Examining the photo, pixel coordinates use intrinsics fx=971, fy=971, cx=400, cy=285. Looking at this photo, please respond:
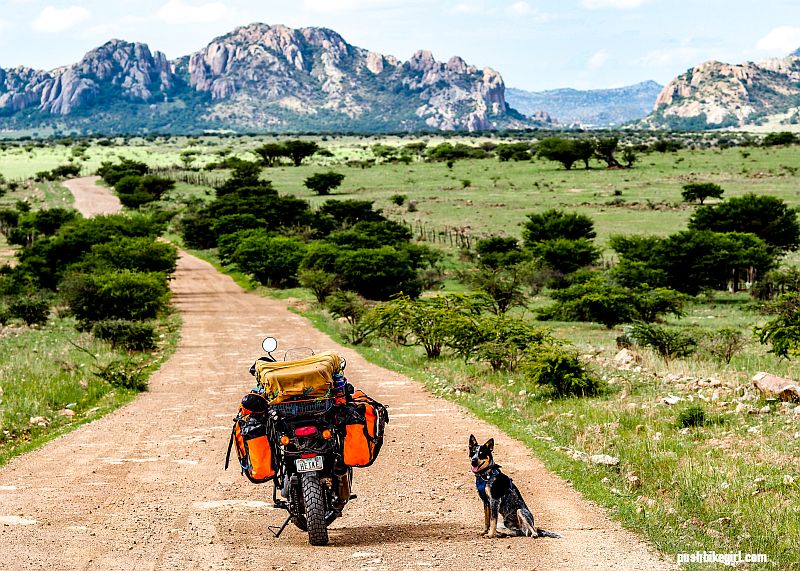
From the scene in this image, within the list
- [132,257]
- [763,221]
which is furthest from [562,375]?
[763,221]

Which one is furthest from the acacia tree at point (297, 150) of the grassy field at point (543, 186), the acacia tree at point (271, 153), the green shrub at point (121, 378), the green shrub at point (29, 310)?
the green shrub at point (121, 378)

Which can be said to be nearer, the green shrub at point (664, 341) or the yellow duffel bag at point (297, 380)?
the yellow duffel bag at point (297, 380)

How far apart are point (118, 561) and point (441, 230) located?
183 feet

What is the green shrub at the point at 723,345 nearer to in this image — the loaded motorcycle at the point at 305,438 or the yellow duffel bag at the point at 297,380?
the loaded motorcycle at the point at 305,438

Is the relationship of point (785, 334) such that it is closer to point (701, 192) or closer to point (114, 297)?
point (114, 297)

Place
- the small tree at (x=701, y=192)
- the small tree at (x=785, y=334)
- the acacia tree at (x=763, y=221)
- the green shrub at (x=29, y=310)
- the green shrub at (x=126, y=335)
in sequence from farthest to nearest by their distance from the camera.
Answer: the small tree at (x=701, y=192), the acacia tree at (x=763, y=221), the green shrub at (x=29, y=310), the green shrub at (x=126, y=335), the small tree at (x=785, y=334)

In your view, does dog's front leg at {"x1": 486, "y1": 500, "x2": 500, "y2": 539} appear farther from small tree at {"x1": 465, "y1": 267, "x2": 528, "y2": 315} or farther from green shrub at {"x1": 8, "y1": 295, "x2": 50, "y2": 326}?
green shrub at {"x1": 8, "y1": 295, "x2": 50, "y2": 326}

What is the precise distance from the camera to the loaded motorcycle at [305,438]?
738cm

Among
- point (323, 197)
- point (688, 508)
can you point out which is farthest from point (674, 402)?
point (323, 197)

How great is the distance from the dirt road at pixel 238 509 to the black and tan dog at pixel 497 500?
120mm

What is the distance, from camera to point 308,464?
24.1 ft

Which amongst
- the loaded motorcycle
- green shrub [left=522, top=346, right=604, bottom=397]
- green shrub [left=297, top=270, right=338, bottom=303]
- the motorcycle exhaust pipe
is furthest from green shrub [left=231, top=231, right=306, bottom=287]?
the loaded motorcycle

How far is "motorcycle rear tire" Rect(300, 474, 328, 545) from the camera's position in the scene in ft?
24.0

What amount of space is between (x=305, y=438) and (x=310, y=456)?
15 centimetres
